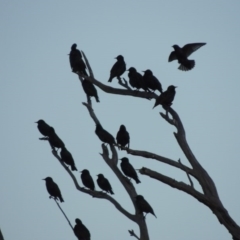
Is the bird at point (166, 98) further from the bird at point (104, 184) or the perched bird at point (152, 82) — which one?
the bird at point (104, 184)

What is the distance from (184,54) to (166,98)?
3548 mm

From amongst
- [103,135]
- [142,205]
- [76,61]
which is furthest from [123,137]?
[142,205]

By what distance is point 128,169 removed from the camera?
1448 centimetres

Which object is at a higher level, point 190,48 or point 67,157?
point 190,48

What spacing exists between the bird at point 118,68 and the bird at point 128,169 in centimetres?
200

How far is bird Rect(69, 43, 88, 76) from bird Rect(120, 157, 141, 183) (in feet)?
7.67

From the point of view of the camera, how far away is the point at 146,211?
40.8 feet

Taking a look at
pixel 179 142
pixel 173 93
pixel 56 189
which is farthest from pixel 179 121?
pixel 56 189

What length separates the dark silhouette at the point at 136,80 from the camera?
13028 millimetres

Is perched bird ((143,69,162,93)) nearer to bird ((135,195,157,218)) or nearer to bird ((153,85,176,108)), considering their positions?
bird ((153,85,176,108))

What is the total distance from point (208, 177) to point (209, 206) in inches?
22.3

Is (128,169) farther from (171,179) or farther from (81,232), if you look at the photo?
(171,179)

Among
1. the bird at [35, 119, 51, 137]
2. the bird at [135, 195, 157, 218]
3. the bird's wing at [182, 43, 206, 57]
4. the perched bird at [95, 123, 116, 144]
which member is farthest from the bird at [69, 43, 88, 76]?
the bird at [135, 195, 157, 218]

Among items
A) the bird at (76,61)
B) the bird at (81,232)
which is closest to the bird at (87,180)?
the bird at (81,232)
